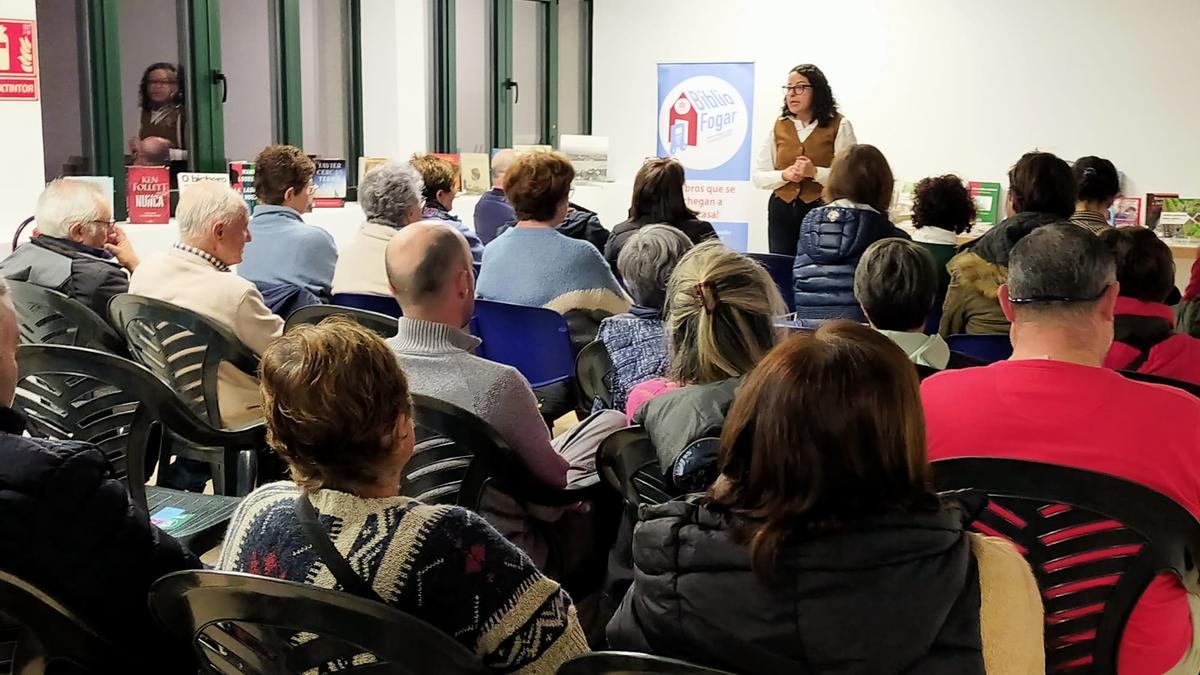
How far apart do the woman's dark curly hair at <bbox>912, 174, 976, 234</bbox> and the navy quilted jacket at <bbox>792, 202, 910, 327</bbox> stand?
8.8 inches

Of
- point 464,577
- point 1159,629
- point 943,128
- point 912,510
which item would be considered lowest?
point 1159,629

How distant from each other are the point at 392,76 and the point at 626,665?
22.2 ft

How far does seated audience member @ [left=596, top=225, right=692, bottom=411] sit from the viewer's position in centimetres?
286

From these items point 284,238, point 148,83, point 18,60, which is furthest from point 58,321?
point 148,83

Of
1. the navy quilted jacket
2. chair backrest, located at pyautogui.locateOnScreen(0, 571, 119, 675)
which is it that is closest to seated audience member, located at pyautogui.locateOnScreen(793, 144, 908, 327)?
the navy quilted jacket

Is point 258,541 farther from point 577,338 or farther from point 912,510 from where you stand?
point 577,338

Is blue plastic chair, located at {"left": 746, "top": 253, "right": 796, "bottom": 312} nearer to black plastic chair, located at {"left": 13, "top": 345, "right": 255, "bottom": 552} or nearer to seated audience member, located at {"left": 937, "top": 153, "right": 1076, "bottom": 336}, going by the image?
seated audience member, located at {"left": 937, "top": 153, "right": 1076, "bottom": 336}

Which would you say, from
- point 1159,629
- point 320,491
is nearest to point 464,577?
point 320,491

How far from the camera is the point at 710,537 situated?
133 centimetres

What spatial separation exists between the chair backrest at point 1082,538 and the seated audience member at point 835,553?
308mm

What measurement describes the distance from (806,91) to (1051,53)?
2.14 meters

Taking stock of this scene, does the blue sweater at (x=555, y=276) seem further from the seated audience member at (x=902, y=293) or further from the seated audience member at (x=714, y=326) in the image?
the seated audience member at (x=714, y=326)

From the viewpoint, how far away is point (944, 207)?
15.1ft

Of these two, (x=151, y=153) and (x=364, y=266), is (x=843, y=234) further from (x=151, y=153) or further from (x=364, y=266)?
(x=151, y=153)
